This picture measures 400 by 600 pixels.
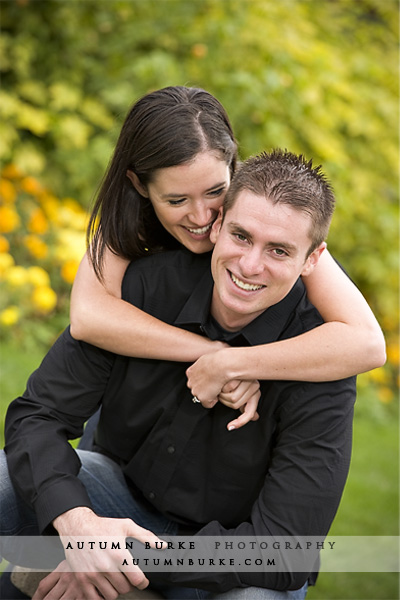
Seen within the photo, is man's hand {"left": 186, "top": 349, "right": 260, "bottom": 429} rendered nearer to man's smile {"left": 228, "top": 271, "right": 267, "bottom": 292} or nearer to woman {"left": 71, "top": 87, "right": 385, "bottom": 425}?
woman {"left": 71, "top": 87, "right": 385, "bottom": 425}

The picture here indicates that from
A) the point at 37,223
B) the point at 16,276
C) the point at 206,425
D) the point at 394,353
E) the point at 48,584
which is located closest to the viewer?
the point at 48,584

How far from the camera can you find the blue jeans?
2150 millimetres

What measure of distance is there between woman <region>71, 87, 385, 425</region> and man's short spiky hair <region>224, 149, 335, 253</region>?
6.5 inches

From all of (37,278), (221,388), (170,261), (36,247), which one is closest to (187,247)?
(170,261)

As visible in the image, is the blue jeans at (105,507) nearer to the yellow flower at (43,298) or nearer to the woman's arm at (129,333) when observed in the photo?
the woman's arm at (129,333)

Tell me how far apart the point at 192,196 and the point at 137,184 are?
0.23 m

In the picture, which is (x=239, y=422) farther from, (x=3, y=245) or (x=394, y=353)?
(x=394, y=353)

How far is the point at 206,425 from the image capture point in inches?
87.2

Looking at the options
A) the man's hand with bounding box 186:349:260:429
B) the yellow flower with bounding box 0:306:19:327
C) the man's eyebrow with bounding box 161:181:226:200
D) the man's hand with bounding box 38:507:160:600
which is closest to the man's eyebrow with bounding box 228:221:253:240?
the man's eyebrow with bounding box 161:181:226:200

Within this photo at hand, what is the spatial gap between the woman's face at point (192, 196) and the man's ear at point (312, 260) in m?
0.35

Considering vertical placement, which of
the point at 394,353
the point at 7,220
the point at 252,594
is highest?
the point at 252,594

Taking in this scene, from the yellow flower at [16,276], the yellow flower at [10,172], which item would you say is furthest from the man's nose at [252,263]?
the yellow flower at [10,172]

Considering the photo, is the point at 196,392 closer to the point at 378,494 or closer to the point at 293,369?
the point at 293,369

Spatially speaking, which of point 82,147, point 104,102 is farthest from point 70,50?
point 82,147
